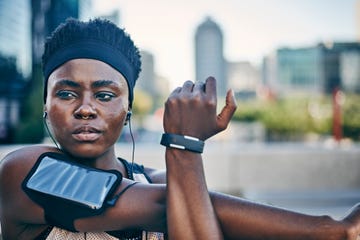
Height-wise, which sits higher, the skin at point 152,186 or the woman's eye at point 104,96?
the woman's eye at point 104,96

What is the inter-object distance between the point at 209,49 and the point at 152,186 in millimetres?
175738

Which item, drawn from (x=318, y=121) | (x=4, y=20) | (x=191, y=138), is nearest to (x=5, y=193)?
(x=191, y=138)

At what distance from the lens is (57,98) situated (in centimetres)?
150

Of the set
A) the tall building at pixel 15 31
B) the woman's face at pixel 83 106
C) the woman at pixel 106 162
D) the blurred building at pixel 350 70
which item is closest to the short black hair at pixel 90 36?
the woman at pixel 106 162

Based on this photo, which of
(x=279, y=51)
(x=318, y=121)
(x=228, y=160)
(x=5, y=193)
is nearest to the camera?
(x=5, y=193)

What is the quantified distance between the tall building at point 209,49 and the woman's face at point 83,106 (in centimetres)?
16847

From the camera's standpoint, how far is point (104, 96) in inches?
59.2

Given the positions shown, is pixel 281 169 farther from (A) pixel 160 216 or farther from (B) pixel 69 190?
(B) pixel 69 190

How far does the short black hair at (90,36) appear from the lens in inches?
61.4

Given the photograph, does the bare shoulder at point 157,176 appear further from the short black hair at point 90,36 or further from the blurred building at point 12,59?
the blurred building at point 12,59

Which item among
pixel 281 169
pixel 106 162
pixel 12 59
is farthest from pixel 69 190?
pixel 12 59

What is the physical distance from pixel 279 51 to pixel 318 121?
9074cm

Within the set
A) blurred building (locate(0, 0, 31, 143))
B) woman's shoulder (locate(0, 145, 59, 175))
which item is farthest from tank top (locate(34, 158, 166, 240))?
blurred building (locate(0, 0, 31, 143))

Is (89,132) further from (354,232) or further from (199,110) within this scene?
(354,232)
